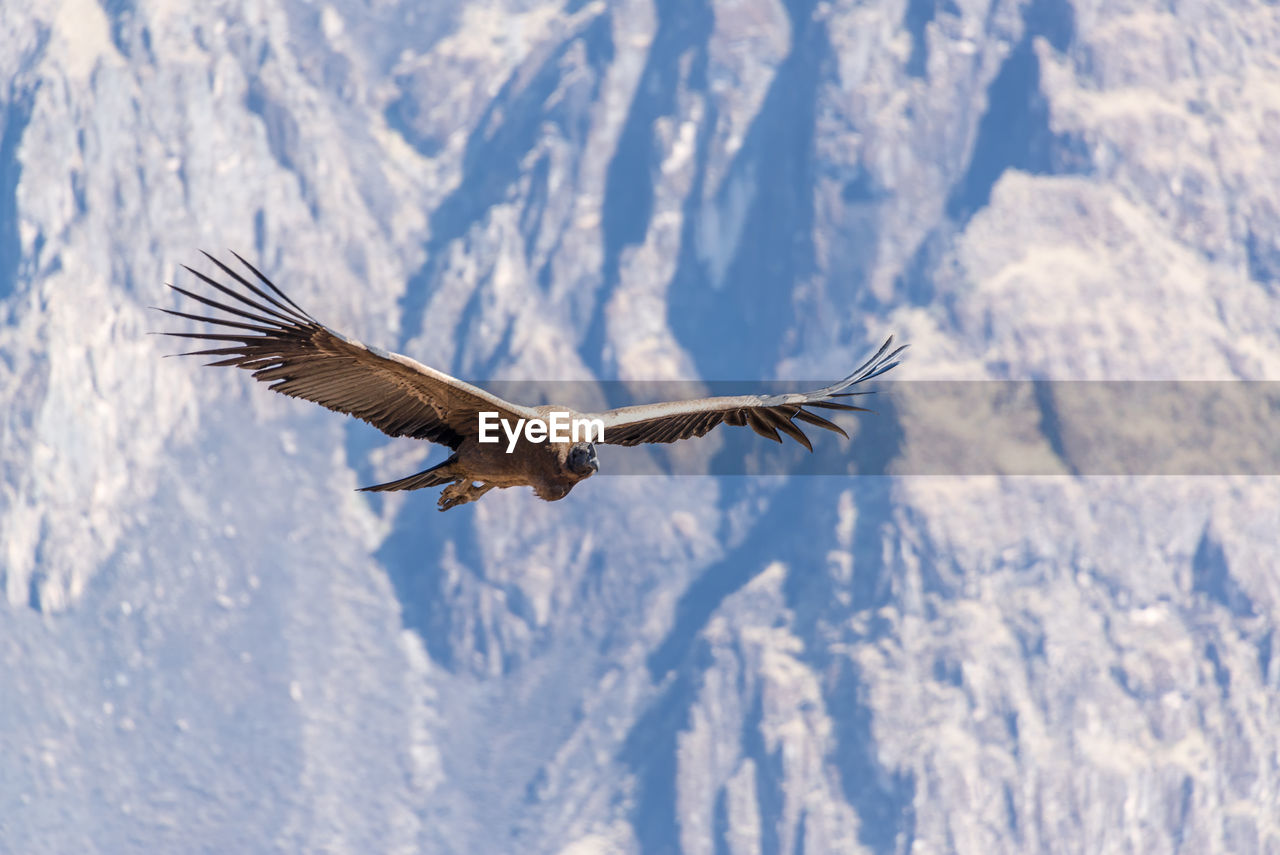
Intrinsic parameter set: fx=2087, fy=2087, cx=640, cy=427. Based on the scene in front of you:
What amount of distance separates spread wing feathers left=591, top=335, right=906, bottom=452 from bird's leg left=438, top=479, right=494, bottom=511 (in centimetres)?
218

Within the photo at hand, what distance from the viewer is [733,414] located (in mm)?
35438

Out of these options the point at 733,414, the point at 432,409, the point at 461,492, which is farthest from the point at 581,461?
the point at 733,414

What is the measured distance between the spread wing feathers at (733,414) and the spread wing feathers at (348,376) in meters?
2.09

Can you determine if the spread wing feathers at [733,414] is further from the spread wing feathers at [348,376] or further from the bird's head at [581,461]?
A: the spread wing feathers at [348,376]

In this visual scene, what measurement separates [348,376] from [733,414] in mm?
7334

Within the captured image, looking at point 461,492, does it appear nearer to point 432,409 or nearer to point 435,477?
point 435,477

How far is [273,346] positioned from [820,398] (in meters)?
9.25

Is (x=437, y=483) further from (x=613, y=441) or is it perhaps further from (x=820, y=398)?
(x=820, y=398)

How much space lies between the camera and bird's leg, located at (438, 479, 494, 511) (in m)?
31.1

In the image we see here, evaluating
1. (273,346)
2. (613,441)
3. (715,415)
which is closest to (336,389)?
(273,346)

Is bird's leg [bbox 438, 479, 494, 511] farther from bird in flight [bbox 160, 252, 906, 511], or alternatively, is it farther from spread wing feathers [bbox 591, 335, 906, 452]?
spread wing feathers [bbox 591, 335, 906, 452]

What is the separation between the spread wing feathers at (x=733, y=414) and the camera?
32.7 m

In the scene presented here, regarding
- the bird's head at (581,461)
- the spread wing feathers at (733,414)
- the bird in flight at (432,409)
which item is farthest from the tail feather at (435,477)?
the spread wing feathers at (733,414)

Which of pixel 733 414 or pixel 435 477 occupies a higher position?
pixel 733 414
